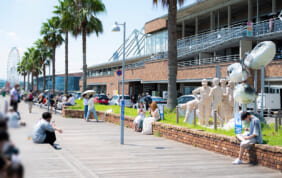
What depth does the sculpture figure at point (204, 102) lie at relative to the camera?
44.4 ft

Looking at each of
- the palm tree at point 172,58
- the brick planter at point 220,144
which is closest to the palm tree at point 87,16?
the palm tree at point 172,58

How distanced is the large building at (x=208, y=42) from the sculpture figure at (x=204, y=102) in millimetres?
5767

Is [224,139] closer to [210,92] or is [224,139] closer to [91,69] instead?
[210,92]

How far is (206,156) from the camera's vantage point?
979 centimetres

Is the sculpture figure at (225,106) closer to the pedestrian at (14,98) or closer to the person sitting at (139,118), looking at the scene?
the person sitting at (139,118)

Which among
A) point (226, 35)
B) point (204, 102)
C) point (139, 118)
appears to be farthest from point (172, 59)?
point (226, 35)

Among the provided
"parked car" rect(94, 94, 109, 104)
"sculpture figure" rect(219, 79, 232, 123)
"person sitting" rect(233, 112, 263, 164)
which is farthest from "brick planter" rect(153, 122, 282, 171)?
"parked car" rect(94, 94, 109, 104)

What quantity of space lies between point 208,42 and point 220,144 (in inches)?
1031

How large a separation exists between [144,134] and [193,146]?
3.85 meters

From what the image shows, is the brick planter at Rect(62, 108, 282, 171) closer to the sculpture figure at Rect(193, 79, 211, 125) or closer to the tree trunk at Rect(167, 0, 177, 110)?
the sculpture figure at Rect(193, 79, 211, 125)

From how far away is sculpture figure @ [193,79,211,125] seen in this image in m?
13.5

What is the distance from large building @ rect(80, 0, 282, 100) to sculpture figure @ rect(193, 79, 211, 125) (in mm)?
5767

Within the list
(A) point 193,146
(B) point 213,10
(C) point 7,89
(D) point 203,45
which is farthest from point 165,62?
(C) point 7,89

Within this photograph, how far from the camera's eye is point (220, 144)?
10.1 meters
